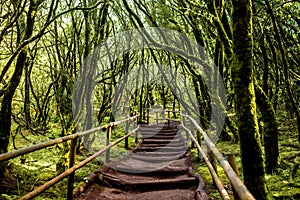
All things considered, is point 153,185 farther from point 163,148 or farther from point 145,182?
point 163,148

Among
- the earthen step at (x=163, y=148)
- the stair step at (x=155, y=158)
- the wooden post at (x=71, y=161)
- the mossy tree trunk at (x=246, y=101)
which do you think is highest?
the mossy tree trunk at (x=246, y=101)

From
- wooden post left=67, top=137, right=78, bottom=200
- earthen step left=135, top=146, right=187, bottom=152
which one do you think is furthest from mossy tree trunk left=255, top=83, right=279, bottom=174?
earthen step left=135, top=146, right=187, bottom=152

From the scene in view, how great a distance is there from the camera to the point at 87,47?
682 cm

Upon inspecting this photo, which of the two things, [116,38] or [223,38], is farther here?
[116,38]

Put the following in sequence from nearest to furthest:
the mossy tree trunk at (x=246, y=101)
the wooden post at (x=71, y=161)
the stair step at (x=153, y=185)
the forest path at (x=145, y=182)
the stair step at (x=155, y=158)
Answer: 1. the mossy tree trunk at (x=246, y=101)
2. the wooden post at (x=71, y=161)
3. the forest path at (x=145, y=182)
4. the stair step at (x=153, y=185)
5. the stair step at (x=155, y=158)

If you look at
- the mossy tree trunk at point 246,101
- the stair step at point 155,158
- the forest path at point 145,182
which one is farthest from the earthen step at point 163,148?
the mossy tree trunk at point 246,101

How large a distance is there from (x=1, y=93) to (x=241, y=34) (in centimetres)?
398

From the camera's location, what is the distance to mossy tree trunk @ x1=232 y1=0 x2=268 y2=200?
299 centimetres

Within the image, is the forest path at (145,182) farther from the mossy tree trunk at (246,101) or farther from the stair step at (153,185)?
the mossy tree trunk at (246,101)

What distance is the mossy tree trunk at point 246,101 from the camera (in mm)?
2992

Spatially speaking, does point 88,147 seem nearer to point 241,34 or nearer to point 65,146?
point 65,146

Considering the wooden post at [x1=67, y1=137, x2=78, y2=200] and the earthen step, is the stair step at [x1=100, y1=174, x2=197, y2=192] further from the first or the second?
the earthen step

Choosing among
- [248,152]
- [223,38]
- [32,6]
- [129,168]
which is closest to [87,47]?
[32,6]

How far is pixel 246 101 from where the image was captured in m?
3.18
